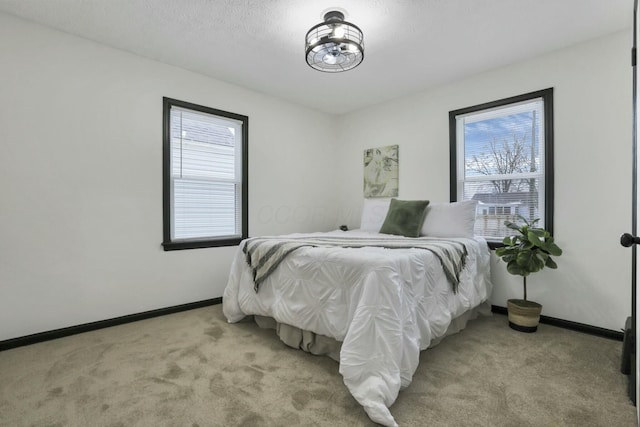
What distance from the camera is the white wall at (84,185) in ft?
7.73

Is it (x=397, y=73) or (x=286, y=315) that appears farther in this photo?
(x=397, y=73)

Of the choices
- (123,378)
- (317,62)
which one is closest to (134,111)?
(317,62)

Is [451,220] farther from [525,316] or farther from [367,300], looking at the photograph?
[367,300]

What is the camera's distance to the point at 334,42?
215cm

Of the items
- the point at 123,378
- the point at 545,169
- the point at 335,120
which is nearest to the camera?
the point at 123,378

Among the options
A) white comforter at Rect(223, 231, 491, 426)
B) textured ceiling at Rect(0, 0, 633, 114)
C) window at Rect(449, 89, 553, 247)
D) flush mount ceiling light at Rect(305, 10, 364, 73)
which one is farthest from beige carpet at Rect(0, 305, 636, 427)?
textured ceiling at Rect(0, 0, 633, 114)

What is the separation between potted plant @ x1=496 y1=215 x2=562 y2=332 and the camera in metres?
2.53

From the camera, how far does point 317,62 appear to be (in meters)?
2.43

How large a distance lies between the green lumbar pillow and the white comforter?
1.64 feet

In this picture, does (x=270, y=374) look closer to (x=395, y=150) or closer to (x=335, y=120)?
(x=395, y=150)

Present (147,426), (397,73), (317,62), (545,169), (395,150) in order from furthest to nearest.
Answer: (395,150)
(397,73)
(545,169)
(317,62)
(147,426)

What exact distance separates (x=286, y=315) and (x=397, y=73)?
2.69 metres

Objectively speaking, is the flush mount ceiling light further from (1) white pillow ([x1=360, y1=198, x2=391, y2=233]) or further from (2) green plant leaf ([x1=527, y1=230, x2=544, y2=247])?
(2) green plant leaf ([x1=527, y1=230, x2=544, y2=247])

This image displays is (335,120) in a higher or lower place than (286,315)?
higher
